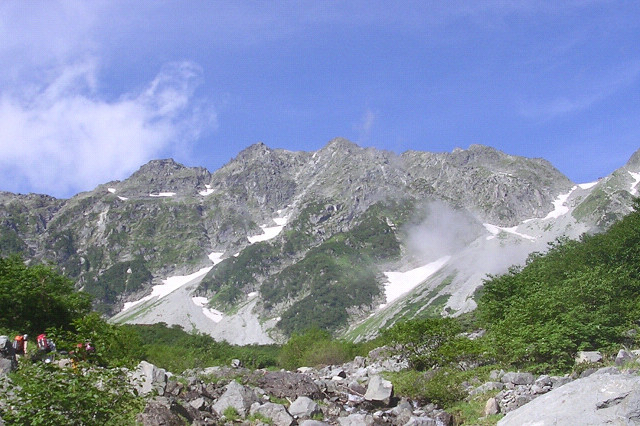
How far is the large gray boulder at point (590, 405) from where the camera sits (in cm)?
1174

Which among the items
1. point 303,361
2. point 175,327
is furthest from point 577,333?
point 175,327

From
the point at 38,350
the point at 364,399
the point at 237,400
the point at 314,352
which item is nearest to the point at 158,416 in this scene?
the point at 237,400

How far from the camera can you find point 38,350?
22.1 metres

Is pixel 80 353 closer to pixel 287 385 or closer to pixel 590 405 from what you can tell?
pixel 287 385

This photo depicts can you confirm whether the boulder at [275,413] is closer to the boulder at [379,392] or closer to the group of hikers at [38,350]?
the boulder at [379,392]

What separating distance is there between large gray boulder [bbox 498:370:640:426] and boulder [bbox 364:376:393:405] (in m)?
12.2

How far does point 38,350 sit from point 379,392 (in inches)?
649

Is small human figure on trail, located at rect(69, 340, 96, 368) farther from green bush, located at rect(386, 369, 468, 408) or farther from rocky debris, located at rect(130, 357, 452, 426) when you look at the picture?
green bush, located at rect(386, 369, 468, 408)

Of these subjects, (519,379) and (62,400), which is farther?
(519,379)

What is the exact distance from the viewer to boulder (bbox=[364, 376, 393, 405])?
26123mm

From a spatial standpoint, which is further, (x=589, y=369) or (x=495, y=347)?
(x=495, y=347)

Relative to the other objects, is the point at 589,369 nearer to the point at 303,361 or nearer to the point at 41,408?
the point at 41,408

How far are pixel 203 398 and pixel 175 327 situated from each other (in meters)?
120

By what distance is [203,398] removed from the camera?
2223 centimetres
